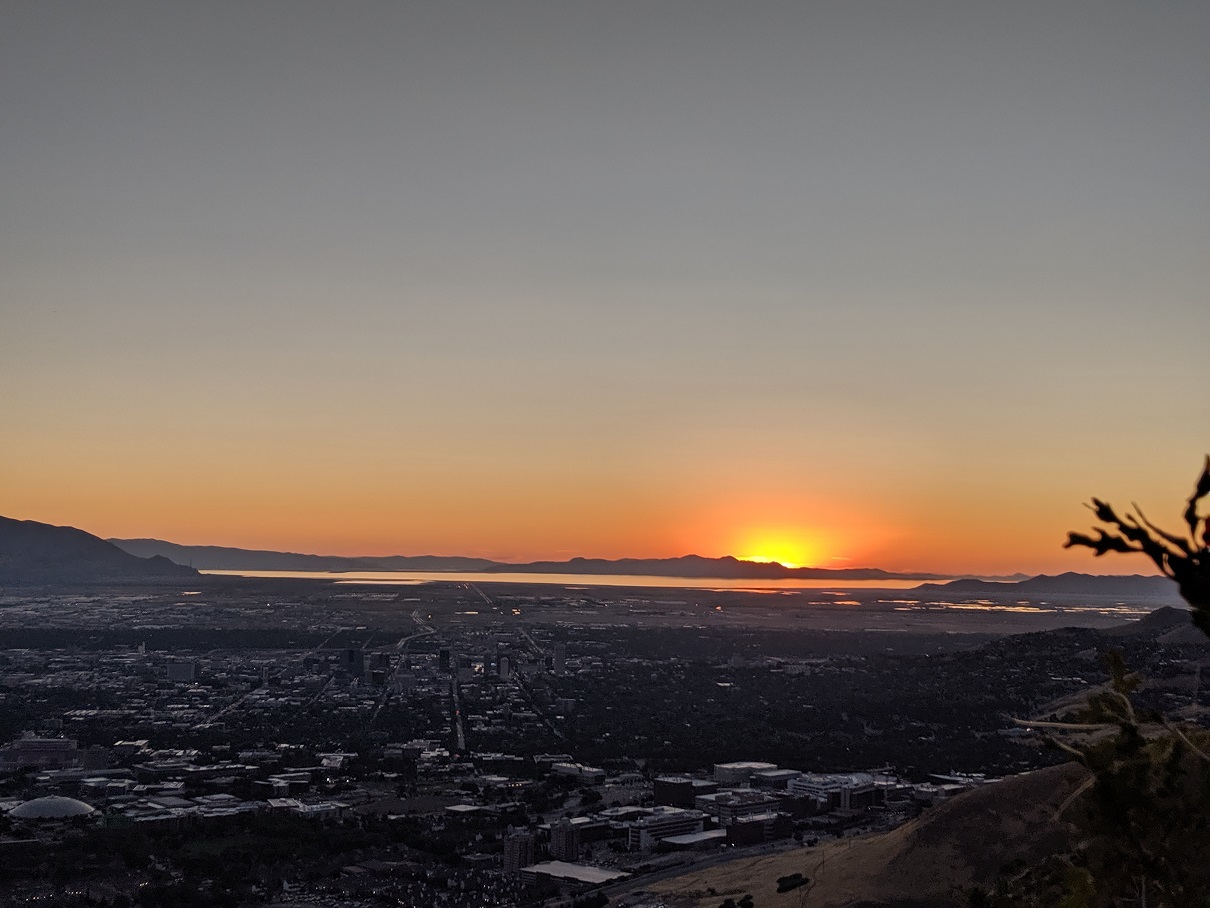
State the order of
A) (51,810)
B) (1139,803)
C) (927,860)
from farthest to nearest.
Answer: (51,810), (927,860), (1139,803)

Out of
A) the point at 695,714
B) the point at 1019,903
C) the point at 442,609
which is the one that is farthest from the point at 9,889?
the point at 442,609

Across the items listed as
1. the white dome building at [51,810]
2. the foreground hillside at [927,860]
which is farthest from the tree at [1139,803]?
the white dome building at [51,810]

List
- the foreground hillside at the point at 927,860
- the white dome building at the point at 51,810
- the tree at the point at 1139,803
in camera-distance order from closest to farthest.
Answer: the tree at the point at 1139,803 → the foreground hillside at the point at 927,860 → the white dome building at the point at 51,810

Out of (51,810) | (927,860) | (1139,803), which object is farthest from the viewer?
(51,810)

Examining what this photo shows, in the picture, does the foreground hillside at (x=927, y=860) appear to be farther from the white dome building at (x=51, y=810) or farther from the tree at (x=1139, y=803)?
the tree at (x=1139, y=803)

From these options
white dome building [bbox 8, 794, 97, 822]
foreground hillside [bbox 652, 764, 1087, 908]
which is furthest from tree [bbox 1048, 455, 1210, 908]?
white dome building [bbox 8, 794, 97, 822]

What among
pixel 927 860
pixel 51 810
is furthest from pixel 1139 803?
pixel 51 810

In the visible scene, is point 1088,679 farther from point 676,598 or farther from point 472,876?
point 676,598

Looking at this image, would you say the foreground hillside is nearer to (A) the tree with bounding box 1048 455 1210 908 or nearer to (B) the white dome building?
(B) the white dome building

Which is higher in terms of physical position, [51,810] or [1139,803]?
[1139,803]

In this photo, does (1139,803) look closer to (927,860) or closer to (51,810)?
(927,860)
